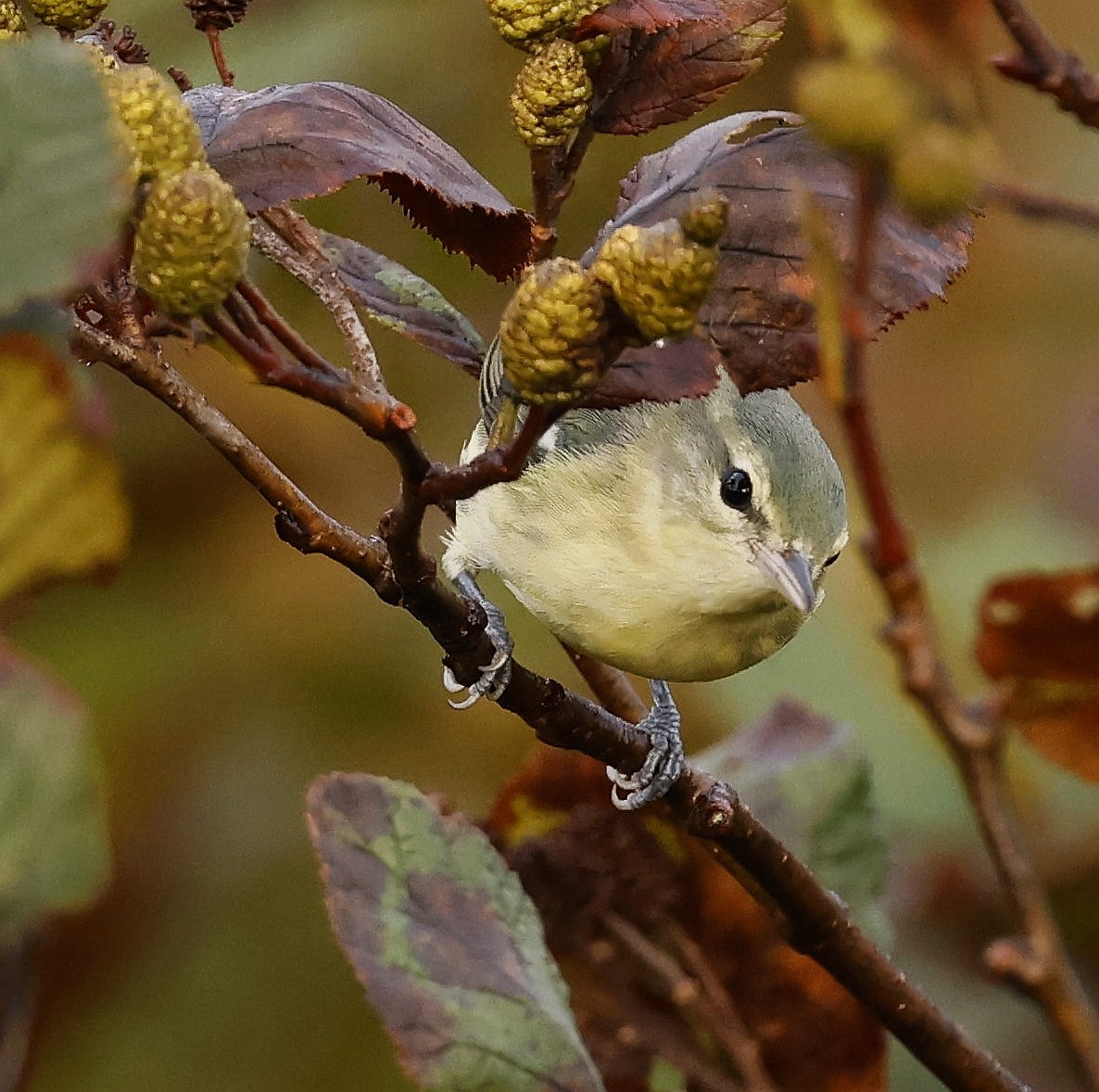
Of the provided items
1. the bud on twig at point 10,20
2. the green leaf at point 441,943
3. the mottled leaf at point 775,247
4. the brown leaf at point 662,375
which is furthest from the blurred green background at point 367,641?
the bud on twig at point 10,20

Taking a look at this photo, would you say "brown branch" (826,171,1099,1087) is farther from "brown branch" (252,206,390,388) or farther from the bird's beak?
the bird's beak

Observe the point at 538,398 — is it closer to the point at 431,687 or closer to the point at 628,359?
the point at 628,359

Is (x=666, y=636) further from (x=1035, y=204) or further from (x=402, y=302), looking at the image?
(x=1035, y=204)

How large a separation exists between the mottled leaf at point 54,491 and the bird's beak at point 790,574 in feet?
3.52

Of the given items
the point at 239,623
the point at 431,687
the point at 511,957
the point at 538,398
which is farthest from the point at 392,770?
the point at 538,398

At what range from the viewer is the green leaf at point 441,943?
81 centimetres

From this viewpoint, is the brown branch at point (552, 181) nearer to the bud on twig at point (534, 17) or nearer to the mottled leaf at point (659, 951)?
the bud on twig at point (534, 17)

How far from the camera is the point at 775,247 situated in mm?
830

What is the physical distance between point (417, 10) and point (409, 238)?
37 centimetres

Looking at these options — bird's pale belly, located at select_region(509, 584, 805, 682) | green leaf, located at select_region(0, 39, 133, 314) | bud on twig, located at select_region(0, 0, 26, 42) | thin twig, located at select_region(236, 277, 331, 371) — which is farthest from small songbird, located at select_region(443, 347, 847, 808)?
green leaf, located at select_region(0, 39, 133, 314)

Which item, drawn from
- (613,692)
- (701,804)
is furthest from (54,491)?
(613,692)

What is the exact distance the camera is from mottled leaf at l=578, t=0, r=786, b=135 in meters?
0.90

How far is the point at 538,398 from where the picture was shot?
1.94 ft

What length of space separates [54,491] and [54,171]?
4.0 inches
